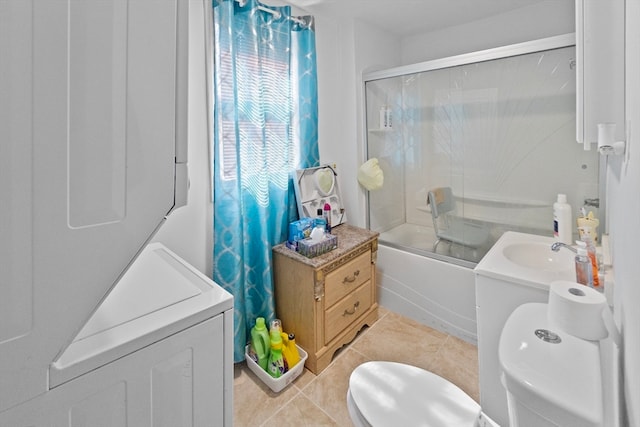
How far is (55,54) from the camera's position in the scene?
46 centimetres

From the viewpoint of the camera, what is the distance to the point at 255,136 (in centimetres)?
183

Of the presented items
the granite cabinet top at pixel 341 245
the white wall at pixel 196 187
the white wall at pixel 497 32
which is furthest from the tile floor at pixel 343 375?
the white wall at pixel 497 32

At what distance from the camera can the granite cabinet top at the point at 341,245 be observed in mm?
1792

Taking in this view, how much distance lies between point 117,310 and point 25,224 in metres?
0.41

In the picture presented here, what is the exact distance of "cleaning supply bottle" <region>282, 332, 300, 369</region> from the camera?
5.78 ft

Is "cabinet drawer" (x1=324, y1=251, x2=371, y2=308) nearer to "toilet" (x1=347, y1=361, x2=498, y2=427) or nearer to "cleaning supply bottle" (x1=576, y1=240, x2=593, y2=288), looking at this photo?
"toilet" (x1=347, y1=361, x2=498, y2=427)

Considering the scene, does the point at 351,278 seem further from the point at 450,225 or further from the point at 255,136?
the point at 255,136

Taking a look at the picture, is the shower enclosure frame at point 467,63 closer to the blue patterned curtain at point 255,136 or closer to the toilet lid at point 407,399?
the blue patterned curtain at point 255,136

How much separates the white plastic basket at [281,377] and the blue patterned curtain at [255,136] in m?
0.11

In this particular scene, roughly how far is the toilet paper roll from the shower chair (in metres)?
1.31

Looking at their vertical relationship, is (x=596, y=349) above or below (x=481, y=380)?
above

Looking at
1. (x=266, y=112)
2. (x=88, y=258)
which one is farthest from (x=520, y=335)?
(x=266, y=112)

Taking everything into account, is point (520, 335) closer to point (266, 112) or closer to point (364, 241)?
point (364, 241)

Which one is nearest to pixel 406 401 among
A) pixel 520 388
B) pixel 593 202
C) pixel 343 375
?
pixel 520 388
